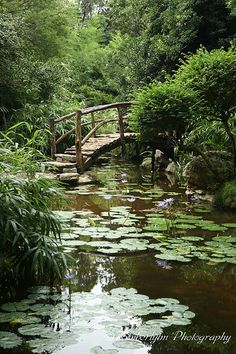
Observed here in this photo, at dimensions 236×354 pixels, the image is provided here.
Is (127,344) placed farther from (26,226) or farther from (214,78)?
(214,78)

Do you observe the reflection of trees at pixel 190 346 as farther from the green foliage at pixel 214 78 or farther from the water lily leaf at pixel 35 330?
the green foliage at pixel 214 78

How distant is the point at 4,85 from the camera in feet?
35.5

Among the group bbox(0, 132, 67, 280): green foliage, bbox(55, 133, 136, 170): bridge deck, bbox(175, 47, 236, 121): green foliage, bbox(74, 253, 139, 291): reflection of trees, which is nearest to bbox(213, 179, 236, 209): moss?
bbox(175, 47, 236, 121): green foliage

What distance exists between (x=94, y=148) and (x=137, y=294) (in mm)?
6904

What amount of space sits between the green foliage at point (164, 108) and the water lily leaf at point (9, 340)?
4.80 m

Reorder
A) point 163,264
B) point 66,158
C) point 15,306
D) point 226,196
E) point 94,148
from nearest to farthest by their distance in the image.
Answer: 1. point 15,306
2. point 163,264
3. point 226,196
4. point 66,158
5. point 94,148

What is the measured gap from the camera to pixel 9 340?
7.51 feet

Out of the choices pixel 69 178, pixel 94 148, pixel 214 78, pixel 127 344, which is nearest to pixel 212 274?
pixel 127 344

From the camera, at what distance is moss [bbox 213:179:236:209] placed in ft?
20.2

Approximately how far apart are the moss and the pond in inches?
22.6

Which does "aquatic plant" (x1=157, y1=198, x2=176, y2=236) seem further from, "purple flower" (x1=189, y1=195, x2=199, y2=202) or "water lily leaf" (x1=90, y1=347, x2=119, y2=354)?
"water lily leaf" (x1=90, y1=347, x2=119, y2=354)

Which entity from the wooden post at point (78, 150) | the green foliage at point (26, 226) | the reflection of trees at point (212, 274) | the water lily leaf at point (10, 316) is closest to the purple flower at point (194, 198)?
the wooden post at point (78, 150)

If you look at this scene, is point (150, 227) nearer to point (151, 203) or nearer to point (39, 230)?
point (151, 203)

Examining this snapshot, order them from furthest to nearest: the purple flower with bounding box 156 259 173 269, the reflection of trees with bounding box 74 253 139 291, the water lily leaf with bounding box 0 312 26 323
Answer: the purple flower with bounding box 156 259 173 269 → the reflection of trees with bounding box 74 253 139 291 → the water lily leaf with bounding box 0 312 26 323
